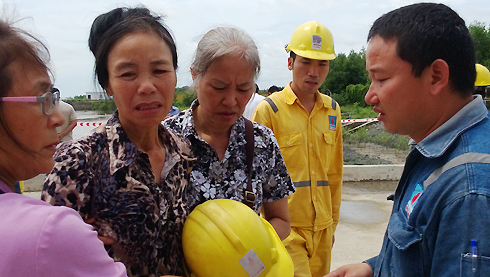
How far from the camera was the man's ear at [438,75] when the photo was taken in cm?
144

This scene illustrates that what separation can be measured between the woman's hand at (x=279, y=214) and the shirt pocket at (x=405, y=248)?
77 cm

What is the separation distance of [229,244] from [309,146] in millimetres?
1972

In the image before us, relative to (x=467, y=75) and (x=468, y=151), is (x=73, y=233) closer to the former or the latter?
(x=468, y=151)

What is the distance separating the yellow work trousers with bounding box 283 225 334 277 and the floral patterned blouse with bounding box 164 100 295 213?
3.47 feet

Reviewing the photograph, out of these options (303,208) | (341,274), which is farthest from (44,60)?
(303,208)

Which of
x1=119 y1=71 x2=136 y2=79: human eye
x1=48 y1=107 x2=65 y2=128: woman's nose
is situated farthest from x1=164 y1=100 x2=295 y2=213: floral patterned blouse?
x1=48 y1=107 x2=65 y2=128: woman's nose

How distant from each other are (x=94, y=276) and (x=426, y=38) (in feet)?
4.64

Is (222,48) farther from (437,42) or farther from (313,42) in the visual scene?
(313,42)

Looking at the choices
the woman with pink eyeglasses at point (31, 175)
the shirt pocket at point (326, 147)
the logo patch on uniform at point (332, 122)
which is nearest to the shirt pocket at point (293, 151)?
the shirt pocket at point (326, 147)

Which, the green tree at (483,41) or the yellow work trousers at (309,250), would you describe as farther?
the green tree at (483,41)

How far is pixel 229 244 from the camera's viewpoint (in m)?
1.53

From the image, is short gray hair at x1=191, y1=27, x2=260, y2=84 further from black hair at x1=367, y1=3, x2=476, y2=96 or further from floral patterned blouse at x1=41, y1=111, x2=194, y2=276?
black hair at x1=367, y1=3, x2=476, y2=96

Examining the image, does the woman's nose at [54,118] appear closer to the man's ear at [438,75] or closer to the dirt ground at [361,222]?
the man's ear at [438,75]

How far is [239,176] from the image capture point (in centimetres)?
205
